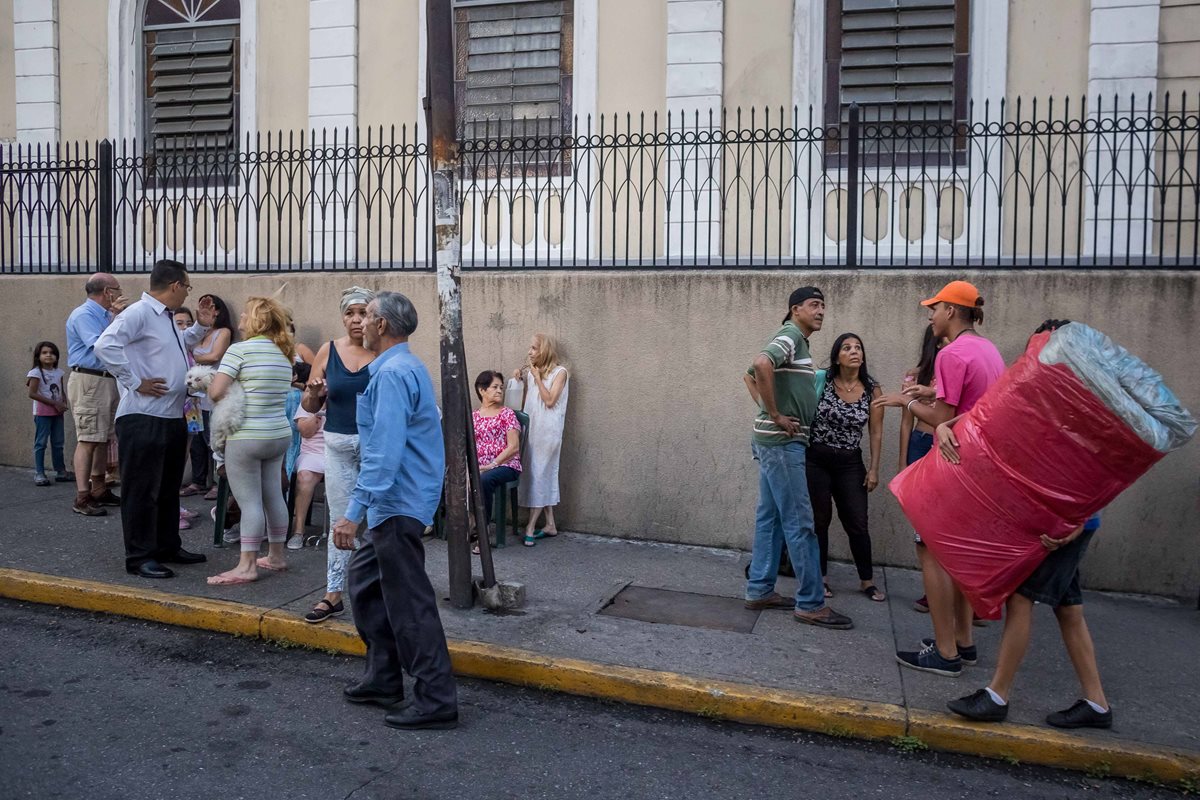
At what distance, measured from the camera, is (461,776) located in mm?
4207

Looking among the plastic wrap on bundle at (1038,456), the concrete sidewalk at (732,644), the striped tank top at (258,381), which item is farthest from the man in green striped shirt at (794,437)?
the striped tank top at (258,381)

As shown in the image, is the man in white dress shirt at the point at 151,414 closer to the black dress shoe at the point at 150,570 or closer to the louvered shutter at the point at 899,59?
the black dress shoe at the point at 150,570

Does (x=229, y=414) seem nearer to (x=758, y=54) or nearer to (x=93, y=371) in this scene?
(x=93, y=371)

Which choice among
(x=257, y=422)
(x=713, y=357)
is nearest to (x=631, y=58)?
(x=713, y=357)

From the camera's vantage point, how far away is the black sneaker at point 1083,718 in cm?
467

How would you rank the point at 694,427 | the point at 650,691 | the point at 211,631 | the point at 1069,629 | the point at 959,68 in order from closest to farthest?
the point at 1069,629
the point at 650,691
the point at 211,631
the point at 694,427
the point at 959,68

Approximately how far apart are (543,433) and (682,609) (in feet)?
Result: 6.98

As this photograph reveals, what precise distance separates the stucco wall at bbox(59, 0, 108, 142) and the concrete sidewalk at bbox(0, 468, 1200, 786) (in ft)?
18.8

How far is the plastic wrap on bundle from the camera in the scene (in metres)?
4.20

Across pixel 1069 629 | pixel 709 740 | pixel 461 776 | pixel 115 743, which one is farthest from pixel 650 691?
pixel 115 743

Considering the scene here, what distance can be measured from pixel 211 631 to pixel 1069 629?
451 centimetres

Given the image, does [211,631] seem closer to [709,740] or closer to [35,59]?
[709,740]

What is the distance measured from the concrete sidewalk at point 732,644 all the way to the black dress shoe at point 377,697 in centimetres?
62

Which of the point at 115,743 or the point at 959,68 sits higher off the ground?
the point at 959,68
